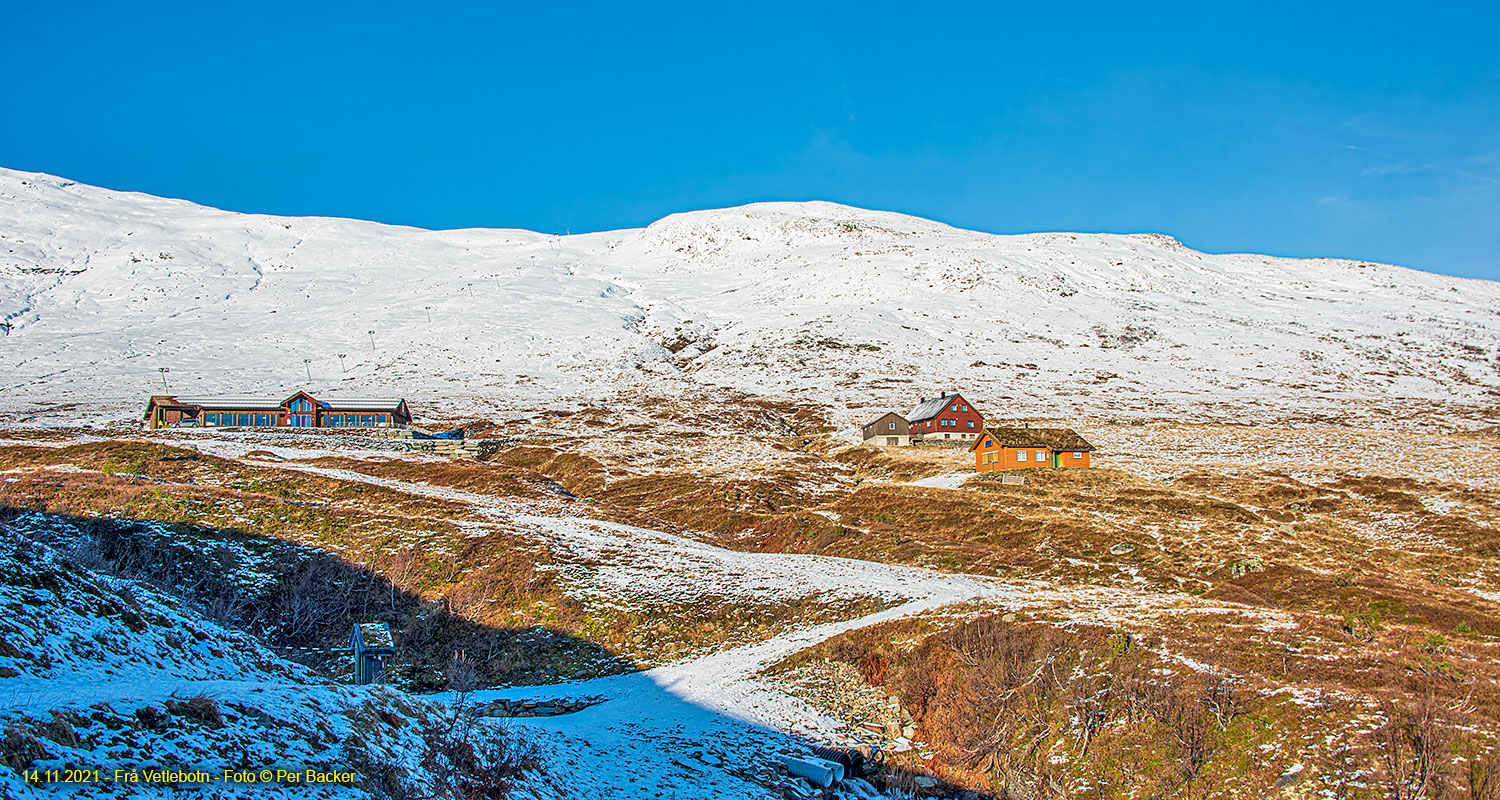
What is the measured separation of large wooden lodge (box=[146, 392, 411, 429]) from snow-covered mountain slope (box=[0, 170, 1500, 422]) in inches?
463

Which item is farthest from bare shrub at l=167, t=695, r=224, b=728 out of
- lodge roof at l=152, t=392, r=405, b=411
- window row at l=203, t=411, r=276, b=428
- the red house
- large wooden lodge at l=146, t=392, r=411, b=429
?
window row at l=203, t=411, r=276, b=428

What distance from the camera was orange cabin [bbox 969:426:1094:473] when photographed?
66.2 metres

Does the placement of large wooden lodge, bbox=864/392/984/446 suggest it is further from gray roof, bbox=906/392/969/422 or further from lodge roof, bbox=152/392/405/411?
lodge roof, bbox=152/392/405/411

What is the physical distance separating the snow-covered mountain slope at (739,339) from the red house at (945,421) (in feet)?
49.5

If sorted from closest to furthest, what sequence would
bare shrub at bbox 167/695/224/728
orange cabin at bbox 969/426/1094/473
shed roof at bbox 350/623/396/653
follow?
bare shrub at bbox 167/695/224/728 < shed roof at bbox 350/623/396/653 < orange cabin at bbox 969/426/1094/473

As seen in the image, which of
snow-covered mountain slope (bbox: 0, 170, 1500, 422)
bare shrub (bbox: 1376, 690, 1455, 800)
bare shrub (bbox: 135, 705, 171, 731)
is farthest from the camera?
snow-covered mountain slope (bbox: 0, 170, 1500, 422)

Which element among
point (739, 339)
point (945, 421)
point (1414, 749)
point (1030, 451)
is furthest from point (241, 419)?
point (1414, 749)

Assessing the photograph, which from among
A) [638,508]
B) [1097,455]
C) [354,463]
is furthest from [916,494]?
[354,463]

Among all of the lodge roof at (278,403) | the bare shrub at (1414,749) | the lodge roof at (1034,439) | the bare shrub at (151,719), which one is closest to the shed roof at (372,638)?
the bare shrub at (151,719)

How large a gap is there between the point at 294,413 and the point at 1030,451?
80.4m

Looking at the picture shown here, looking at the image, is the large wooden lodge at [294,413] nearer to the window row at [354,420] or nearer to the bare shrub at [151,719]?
the window row at [354,420]

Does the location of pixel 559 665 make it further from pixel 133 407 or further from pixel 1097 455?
pixel 133 407

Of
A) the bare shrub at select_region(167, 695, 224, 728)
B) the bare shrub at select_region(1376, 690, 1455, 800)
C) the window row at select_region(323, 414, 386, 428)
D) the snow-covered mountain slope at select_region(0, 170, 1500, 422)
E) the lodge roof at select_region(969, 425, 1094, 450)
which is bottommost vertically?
the bare shrub at select_region(1376, 690, 1455, 800)

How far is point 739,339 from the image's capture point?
153 metres
